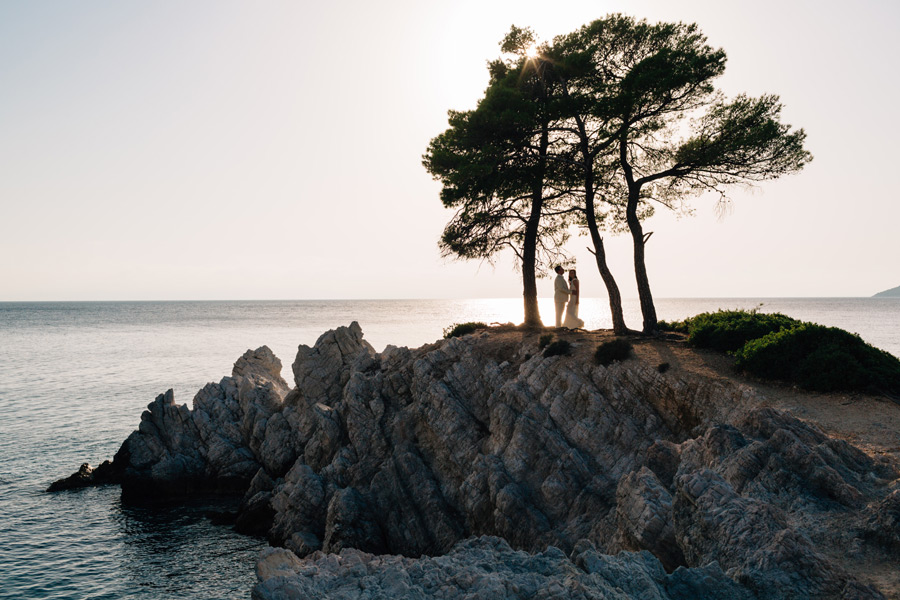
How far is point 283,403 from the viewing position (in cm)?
3412

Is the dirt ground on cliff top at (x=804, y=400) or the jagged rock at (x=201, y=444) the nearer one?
the dirt ground on cliff top at (x=804, y=400)

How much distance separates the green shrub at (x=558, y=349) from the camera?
2547 centimetres

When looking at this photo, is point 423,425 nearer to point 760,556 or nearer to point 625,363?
point 625,363

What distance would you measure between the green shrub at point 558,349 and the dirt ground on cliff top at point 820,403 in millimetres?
431

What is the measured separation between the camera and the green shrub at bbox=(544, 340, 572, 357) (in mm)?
25469

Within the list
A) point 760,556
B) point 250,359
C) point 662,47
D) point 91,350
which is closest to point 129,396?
point 250,359

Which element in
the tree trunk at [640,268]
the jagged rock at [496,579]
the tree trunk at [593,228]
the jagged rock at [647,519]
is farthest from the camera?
the tree trunk at [593,228]

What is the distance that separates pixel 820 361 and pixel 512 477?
1158cm

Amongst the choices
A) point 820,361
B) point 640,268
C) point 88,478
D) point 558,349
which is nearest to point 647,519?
point 820,361

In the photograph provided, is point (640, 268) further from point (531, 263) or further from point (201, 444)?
point (201, 444)

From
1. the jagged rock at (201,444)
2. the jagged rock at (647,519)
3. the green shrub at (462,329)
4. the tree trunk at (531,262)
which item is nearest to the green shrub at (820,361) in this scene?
the jagged rock at (647,519)

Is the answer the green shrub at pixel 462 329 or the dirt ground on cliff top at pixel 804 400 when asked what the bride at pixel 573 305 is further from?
the green shrub at pixel 462 329

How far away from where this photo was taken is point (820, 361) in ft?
65.1

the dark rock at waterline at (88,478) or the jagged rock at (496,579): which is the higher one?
the jagged rock at (496,579)
